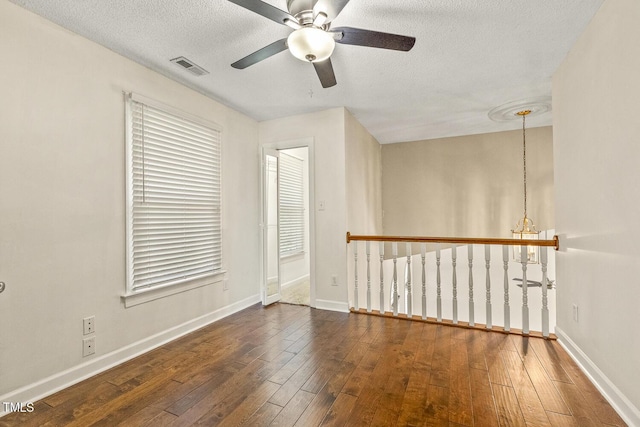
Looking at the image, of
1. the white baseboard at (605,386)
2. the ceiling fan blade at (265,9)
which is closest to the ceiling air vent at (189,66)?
the ceiling fan blade at (265,9)

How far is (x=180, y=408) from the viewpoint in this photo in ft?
5.61

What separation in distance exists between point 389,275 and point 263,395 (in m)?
3.70

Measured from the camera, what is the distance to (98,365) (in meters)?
2.12

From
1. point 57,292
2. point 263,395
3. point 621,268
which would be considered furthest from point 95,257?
point 621,268

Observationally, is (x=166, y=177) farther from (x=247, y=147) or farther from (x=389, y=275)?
(x=389, y=275)

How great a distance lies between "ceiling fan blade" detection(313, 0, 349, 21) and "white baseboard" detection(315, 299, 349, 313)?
2.82 meters

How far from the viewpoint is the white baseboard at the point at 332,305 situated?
11.2ft

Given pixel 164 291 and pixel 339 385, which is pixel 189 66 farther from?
pixel 339 385

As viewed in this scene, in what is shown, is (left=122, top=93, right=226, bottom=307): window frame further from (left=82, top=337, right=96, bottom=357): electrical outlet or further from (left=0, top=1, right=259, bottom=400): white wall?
(left=82, top=337, right=96, bottom=357): electrical outlet

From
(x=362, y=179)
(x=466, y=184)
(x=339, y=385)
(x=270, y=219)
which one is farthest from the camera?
(x=466, y=184)

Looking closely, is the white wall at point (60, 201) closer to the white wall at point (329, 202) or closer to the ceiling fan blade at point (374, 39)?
the white wall at point (329, 202)

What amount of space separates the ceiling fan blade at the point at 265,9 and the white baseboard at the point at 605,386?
275 centimetres

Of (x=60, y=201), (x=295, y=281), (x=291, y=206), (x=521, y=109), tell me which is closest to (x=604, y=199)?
(x=521, y=109)

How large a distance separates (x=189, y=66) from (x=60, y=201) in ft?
4.72
